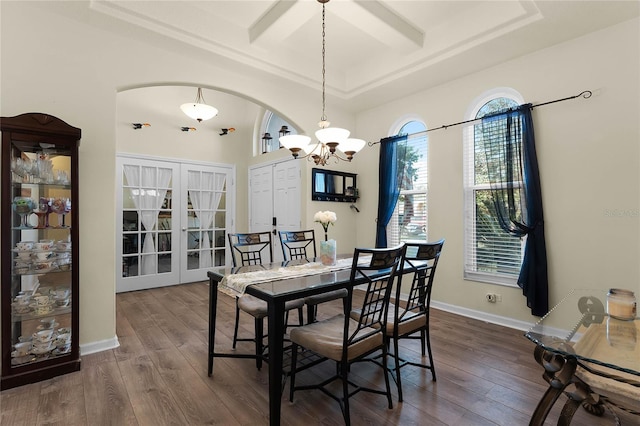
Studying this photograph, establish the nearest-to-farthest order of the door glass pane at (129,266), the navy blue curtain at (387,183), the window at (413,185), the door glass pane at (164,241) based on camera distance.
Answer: the window at (413,185)
the navy blue curtain at (387,183)
the door glass pane at (129,266)
the door glass pane at (164,241)

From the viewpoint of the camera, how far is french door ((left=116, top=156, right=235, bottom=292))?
4977mm

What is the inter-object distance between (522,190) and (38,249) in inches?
171

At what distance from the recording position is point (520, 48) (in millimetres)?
3168

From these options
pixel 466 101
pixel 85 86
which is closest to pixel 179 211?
pixel 85 86

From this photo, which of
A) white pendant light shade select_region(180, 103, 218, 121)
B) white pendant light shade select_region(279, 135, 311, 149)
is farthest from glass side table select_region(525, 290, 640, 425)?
white pendant light shade select_region(180, 103, 218, 121)

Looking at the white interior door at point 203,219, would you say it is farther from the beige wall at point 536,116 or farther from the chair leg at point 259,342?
the chair leg at point 259,342

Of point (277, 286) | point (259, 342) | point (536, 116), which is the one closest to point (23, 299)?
point (259, 342)

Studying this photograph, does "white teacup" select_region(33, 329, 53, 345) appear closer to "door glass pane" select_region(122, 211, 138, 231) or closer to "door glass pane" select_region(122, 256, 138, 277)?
"door glass pane" select_region(122, 256, 138, 277)

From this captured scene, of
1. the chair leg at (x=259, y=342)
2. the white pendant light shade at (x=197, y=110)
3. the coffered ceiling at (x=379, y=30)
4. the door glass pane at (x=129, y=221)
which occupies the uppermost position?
the coffered ceiling at (x=379, y=30)

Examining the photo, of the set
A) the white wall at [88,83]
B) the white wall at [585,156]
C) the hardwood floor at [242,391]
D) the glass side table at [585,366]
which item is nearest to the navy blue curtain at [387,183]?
the white wall at [585,156]

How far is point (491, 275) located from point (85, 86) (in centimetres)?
446

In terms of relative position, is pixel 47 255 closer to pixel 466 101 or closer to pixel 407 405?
pixel 407 405

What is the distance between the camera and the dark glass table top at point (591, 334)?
1.34 m

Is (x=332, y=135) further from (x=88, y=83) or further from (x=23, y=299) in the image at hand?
(x=23, y=299)
